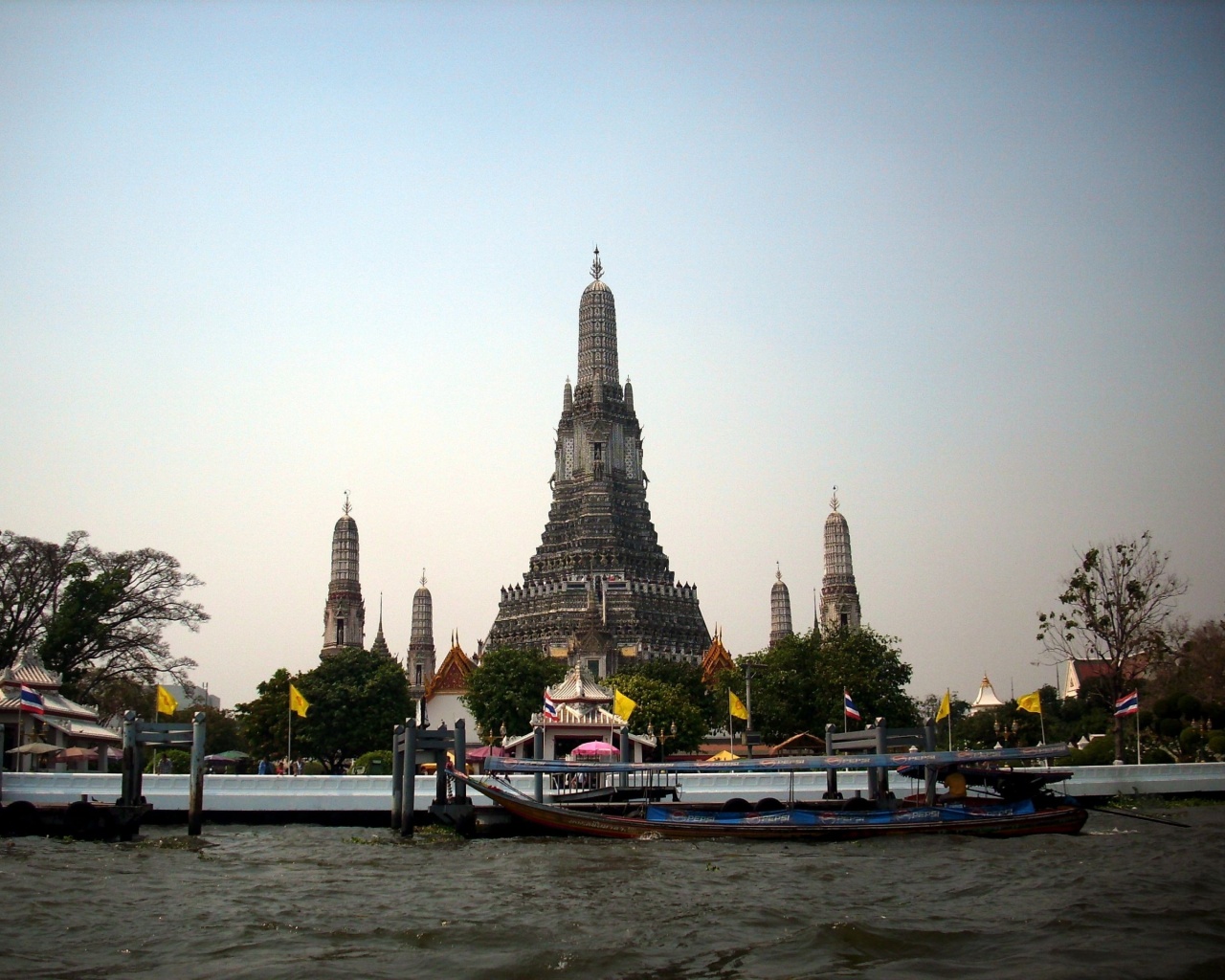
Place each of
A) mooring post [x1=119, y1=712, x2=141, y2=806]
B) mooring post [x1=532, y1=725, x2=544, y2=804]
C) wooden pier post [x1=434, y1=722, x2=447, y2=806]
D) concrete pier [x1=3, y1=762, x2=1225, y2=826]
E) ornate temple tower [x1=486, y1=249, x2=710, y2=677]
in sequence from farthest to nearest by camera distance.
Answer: ornate temple tower [x1=486, y1=249, x2=710, y2=677]
concrete pier [x1=3, y1=762, x2=1225, y2=826]
mooring post [x1=532, y1=725, x2=544, y2=804]
wooden pier post [x1=434, y1=722, x2=447, y2=806]
mooring post [x1=119, y1=712, x2=141, y2=806]

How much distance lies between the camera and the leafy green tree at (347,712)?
57.3 m

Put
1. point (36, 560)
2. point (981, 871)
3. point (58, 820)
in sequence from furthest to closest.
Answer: point (36, 560), point (58, 820), point (981, 871)

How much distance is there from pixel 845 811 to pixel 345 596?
193ft

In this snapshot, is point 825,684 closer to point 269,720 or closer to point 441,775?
point 269,720

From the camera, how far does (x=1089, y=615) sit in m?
42.8

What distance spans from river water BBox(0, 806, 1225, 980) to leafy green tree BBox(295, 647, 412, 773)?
31.2 meters

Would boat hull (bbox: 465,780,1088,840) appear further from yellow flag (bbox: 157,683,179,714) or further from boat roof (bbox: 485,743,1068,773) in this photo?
yellow flag (bbox: 157,683,179,714)

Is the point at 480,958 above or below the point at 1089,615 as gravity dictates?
below

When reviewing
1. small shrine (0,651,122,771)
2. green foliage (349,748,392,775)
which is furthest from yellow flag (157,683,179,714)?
green foliage (349,748,392,775)

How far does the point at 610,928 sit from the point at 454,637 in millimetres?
59560

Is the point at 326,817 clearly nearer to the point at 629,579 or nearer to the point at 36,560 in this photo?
the point at 36,560

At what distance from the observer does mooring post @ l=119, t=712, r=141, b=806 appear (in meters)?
27.0

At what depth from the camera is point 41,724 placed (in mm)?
40344

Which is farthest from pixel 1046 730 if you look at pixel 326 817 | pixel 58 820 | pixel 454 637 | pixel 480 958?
pixel 480 958
